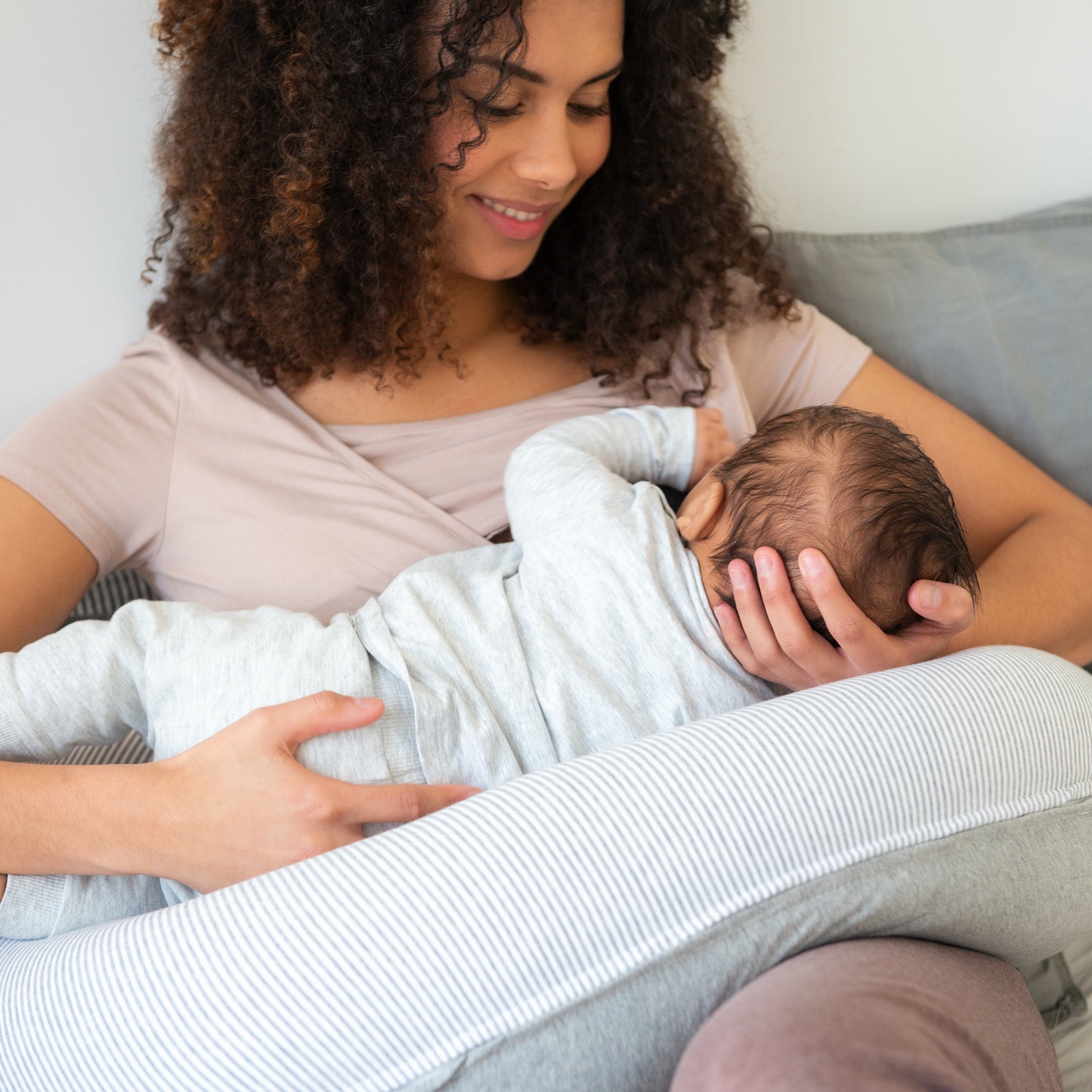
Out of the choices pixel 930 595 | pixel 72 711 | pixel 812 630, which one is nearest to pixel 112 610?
pixel 72 711

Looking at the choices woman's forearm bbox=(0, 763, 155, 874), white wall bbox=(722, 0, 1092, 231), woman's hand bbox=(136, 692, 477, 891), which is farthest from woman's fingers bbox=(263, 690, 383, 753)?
white wall bbox=(722, 0, 1092, 231)

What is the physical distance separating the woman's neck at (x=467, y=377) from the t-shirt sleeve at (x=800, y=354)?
25cm

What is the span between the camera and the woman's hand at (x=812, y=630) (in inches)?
38.5

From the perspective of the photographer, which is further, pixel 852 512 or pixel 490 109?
pixel 490 109

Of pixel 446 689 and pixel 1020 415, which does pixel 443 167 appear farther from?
pixel 1020 415

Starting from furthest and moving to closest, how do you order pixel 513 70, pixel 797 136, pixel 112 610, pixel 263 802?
pixel 797 136 → pixel 112 610 → pixel 513 70 → pixel 263 802

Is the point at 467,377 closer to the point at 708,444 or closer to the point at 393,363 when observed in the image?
the point at 393,363

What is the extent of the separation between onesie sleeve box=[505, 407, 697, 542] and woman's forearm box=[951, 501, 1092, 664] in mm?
438

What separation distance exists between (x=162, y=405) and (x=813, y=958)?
104cm

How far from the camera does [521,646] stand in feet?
3.37

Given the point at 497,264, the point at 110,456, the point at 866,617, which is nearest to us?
the point at 866,617

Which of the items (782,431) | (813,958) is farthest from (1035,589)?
(813,958)

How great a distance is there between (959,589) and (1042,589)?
1.44 ft

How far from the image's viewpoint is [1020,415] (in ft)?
5.10
